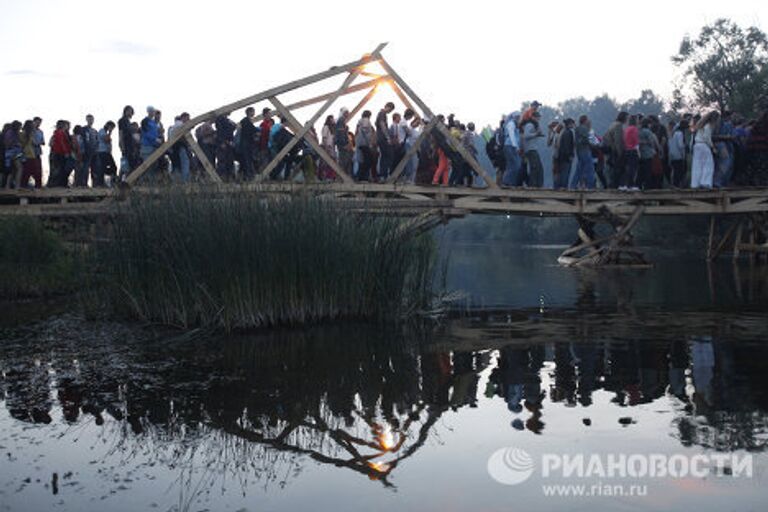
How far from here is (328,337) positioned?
8727 millimetres

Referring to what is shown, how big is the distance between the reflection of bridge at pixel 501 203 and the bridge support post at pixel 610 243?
24mm

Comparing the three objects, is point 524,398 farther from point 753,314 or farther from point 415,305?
point 753,314

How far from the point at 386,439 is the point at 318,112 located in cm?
1068

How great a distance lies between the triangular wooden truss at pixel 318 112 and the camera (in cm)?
1449

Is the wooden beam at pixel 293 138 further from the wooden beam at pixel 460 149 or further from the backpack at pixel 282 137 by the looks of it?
the wooden beam at pixel 460 149

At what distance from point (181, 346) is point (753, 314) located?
22.3 feet

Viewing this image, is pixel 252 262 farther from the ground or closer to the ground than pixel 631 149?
closer to the ground

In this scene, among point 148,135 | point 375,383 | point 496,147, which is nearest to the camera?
→ point 375,383

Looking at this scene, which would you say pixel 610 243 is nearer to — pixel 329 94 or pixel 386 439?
pixel 329 94

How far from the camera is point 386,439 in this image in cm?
492

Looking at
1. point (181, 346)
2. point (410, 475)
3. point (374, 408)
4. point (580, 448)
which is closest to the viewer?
point (410, 475)

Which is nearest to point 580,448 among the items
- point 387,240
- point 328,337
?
point 328,337

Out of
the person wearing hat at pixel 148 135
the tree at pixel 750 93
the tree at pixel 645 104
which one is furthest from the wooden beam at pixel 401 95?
the tree at pixel 645 104

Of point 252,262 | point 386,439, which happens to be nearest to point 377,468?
point 386,439
